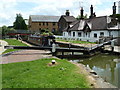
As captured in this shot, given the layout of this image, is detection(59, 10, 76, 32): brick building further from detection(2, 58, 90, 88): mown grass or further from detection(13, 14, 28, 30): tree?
detection(2, 58, 90, 88): mown grass

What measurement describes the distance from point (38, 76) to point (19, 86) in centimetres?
163

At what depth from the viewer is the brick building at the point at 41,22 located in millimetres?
75938

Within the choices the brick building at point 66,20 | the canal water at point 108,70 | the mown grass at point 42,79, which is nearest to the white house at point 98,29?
the brick building at point 66,20

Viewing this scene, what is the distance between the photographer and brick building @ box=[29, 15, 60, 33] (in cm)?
7594

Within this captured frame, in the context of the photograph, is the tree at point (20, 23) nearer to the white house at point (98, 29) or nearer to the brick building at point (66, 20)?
the brick building at point (66, 20)

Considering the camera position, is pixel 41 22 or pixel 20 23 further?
pixel 41 22

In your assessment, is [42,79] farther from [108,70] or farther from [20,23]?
[20,23]

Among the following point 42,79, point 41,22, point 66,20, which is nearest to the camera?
point 42,79

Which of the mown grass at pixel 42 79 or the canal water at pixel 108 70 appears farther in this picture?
the canal water at pixel 108 70

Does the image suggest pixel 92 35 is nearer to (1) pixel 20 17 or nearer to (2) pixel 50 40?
(2) pixel 50 40

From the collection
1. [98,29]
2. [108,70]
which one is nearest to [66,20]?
[98,29]

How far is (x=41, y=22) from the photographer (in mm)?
76250

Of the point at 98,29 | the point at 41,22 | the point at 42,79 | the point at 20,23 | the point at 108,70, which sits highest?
the point at 41,22

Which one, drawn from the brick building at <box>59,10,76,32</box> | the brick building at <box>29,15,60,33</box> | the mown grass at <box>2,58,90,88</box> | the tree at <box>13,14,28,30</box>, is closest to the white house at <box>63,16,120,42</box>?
the brick building at <box>59,10,76,32</box>
